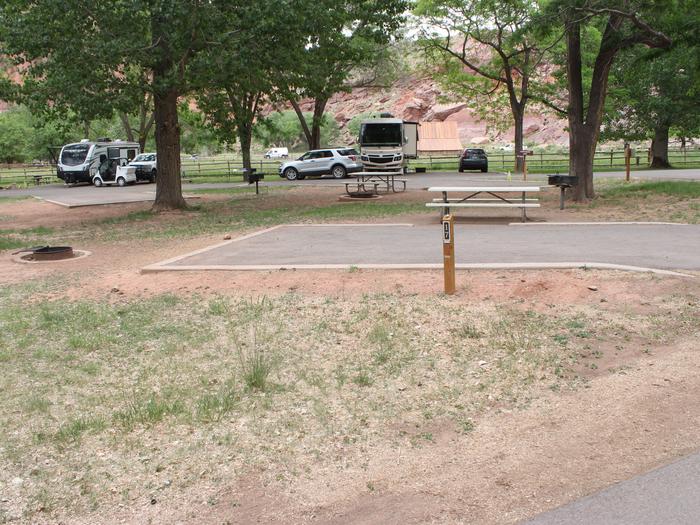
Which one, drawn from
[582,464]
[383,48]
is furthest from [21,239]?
[383,48]

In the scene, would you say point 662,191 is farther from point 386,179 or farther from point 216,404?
point 216,404

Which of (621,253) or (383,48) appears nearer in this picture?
(621,253)

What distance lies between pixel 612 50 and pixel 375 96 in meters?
129

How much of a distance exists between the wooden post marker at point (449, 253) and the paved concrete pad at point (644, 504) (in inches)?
158

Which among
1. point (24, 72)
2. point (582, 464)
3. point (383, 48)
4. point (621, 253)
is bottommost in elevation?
point (582, 464)

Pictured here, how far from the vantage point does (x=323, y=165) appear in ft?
126

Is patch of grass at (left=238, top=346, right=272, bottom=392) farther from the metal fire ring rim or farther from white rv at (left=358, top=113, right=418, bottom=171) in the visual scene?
white rv at (left=358, top=113, right=418, bottom=171)

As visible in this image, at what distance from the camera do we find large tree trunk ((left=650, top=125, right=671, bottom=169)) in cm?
3912

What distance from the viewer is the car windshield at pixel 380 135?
1275 inches

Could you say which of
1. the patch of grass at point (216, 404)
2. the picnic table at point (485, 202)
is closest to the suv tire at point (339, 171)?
the picnic table at point (485, 202)

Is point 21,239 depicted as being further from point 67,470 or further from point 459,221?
point 67,470

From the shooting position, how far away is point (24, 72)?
59.1ft

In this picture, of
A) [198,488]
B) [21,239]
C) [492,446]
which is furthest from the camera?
[21,239]

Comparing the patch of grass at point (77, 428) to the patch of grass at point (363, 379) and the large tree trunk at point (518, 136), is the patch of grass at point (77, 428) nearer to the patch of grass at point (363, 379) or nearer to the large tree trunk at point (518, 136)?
the patch of grass at point (363, 379)
